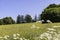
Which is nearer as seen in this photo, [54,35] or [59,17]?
[54,35]

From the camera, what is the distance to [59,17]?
116 feet

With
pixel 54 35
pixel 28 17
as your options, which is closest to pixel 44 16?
pixel 54 35

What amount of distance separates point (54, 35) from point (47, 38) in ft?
3.21

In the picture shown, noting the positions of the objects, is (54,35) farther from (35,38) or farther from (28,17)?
(28,17)

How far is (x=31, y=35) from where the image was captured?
450 inches

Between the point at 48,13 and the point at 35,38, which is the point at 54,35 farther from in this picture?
the point at 48,13

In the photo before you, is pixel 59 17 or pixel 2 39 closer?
pixel 2 39

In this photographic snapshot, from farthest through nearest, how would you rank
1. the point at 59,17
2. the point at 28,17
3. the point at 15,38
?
1. the point at 28,17
2. the point at 59,17
3. the point at 15,38

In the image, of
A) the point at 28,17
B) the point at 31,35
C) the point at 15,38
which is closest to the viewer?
the point at 15,38

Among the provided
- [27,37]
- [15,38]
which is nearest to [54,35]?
[27,37]

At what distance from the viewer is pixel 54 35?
37.7 feet

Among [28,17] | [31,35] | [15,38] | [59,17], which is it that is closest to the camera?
[15,38]

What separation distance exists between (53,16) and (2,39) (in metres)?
25.9

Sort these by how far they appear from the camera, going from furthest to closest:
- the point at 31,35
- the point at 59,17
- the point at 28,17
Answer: the point at 28,17 → the point at 59,17 → the point at 31,35
